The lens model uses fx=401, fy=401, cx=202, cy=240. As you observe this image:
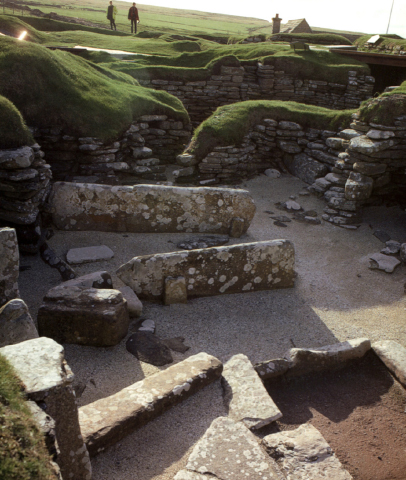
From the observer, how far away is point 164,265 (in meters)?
5.52

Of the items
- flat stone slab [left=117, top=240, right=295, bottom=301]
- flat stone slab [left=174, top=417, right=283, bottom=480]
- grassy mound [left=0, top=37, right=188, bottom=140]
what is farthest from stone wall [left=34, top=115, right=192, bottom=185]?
flat stone slab [left=174, top=417, right=283, bottom=480]

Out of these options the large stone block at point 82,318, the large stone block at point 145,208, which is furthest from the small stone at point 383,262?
the large stone block at point 82,318

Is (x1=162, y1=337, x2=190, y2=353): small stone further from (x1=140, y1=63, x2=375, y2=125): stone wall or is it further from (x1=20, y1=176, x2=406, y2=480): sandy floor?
(x1=140, y1=63, x2=375, y2=125): stone wall

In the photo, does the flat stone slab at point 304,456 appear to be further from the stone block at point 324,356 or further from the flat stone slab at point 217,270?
the flat stone slab at point 217,270

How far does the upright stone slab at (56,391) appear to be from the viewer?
2436 millimetres

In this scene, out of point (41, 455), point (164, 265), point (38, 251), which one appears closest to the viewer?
point (41, 455)

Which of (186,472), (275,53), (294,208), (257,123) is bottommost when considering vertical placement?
(294,208)

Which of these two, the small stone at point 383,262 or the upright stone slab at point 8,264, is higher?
the upright stone slab at point 8,264

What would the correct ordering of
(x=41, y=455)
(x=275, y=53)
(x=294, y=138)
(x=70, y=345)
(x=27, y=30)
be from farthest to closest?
(x=27, y=30), (x=275, y=53), (x=294, y=138), (x=70, y=345), (x=41, y=455)

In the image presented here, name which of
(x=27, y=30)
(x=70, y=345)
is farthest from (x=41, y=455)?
(x=27, y=30)

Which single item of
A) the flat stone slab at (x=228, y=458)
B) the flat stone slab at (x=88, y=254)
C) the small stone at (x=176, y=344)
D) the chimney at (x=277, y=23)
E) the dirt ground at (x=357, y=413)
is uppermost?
the chimney at (x=277, y=23)

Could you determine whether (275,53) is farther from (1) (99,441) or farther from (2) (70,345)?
(1) (99,441)

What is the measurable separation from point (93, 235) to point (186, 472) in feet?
16.1

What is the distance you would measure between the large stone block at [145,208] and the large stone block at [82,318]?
276 centimetres
